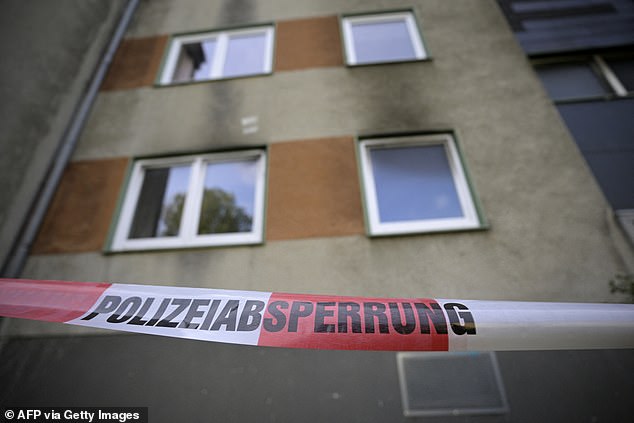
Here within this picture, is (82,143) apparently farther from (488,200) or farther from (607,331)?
(607,331)

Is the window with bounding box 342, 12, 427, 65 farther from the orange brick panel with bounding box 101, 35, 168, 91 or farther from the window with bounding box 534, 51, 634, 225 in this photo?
the orange brick panel with bounding box 101, 35, 168, 91

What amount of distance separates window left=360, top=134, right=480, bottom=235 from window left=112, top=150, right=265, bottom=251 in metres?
1.57

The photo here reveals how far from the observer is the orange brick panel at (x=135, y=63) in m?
5.67

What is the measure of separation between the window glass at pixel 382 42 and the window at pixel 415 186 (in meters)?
2.01

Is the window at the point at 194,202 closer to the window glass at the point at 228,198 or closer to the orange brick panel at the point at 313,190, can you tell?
the window glass at the point at 228,198

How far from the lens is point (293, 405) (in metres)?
3.01

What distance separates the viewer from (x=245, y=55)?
6.09 metres

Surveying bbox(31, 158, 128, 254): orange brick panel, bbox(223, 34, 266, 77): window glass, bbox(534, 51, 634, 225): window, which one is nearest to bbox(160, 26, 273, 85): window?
bbox(223, 34, 266, 77): window glass

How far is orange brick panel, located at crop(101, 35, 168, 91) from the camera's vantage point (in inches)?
223

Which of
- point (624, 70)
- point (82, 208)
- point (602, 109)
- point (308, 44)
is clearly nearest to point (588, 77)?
point (624, 70)

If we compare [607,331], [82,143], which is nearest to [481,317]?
[607,331]

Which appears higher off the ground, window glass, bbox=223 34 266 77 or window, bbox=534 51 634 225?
window glass, bbox=223 34 266 77

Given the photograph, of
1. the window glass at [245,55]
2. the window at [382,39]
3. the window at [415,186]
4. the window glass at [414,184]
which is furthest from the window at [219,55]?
the window glass at [414,184]

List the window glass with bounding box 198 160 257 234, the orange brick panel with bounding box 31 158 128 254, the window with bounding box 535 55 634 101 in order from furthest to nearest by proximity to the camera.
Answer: the window with bounding box 535 55 634 101
the window glass with bounding box 198 160 257 234
the orange brick panel with bounding box 31 158 128 254
